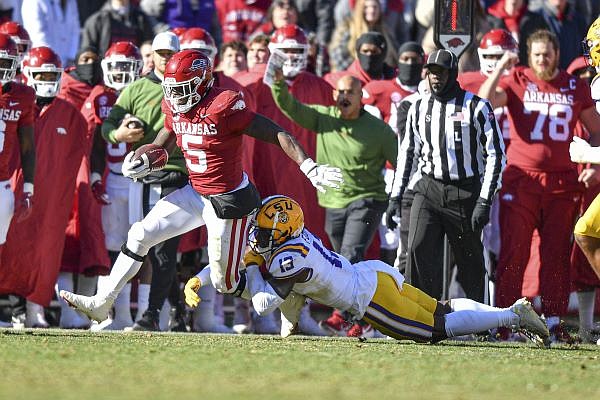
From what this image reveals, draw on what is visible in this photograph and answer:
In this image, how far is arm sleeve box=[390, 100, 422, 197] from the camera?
9.87m

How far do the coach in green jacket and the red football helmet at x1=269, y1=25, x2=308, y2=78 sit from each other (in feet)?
3.00

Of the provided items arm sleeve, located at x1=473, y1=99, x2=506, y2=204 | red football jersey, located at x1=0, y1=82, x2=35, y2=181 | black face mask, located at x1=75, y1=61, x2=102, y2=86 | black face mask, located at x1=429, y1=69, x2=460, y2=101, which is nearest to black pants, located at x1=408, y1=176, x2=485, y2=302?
arm sleeve, located at x1=473, y1=99, x2=506, y2=204

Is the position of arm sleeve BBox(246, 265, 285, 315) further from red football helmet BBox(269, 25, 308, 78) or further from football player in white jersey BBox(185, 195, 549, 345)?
red football helmet BBox(269, 25, 308, 78)

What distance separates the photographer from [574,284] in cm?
1091

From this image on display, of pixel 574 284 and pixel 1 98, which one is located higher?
pixel 1 98

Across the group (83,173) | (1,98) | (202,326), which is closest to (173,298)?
(202,326)

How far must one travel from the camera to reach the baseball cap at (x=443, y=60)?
962 cm

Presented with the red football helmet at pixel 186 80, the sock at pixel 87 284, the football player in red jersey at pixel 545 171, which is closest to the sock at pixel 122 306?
the sock at pixel 87 284

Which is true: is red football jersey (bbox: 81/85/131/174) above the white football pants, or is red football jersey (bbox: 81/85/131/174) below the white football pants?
above

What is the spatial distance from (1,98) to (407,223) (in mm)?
2996

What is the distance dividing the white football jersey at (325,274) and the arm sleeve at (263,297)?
0.09 meters

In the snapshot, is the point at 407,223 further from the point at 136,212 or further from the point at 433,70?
the point at 136,212

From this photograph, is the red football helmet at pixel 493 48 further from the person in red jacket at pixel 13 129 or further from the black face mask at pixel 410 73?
the person in red jacket at pixel 13 129

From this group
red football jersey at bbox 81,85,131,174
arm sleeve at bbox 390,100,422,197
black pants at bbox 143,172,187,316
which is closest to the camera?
arm sleeve at bbox 390,100,422,197
